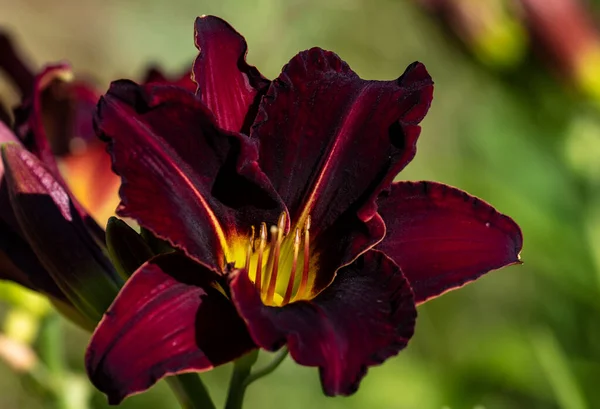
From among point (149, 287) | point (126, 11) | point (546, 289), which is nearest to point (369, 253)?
point (149, 287)

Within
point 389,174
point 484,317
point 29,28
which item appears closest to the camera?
point 389,174

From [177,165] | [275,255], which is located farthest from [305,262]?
[177,165]

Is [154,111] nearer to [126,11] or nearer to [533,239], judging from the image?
[533,239]

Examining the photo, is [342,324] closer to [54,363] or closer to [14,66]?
[54,363]

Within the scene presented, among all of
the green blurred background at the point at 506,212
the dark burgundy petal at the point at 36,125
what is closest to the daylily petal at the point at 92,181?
the green blurred background at the point at 506,212

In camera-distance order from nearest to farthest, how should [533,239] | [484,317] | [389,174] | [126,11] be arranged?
[389,174]
[533,239]
[484,317]
[126,11]
